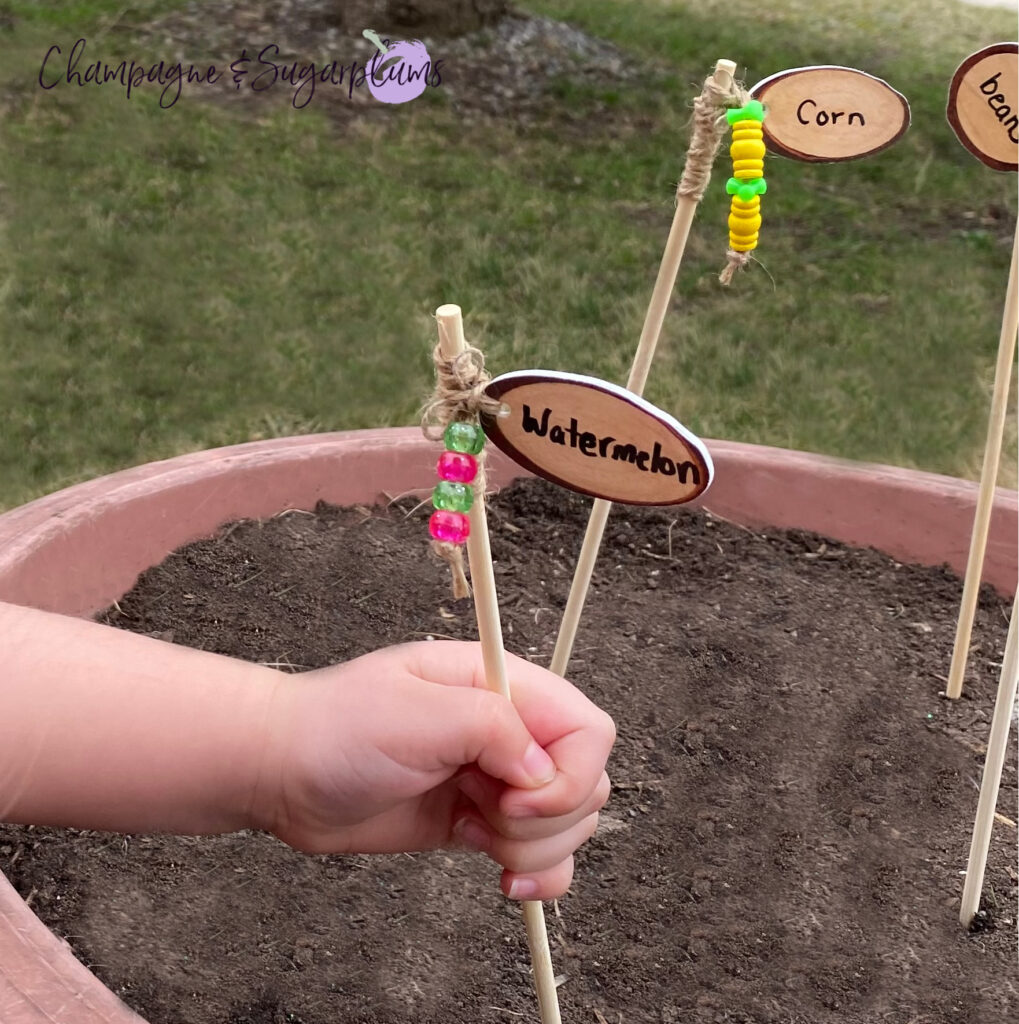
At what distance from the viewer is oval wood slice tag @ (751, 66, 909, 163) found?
3.08ft

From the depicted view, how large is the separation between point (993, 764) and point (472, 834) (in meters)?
0.42

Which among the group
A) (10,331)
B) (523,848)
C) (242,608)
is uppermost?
(523,848)

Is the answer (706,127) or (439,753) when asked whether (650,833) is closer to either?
(439,753)

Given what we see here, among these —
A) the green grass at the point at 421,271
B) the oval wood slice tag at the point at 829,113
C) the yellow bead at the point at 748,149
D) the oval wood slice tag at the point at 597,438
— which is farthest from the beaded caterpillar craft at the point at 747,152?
the green grass at the point at 421,271

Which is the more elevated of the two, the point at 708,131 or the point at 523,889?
the point at 708,131

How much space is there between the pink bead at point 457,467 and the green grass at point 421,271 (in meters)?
1.42

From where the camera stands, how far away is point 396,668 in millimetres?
688

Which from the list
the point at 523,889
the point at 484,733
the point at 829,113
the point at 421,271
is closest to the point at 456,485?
the point at 484,733

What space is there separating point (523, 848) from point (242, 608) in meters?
0.67

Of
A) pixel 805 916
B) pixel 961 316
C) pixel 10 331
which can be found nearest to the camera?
pixel 805 916

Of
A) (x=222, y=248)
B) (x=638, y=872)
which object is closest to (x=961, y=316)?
(x=222, y=248)

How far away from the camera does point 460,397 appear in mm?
603

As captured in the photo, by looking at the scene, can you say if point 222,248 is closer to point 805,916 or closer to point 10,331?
point 10,331

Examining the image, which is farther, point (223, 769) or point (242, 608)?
point (242, 608)
